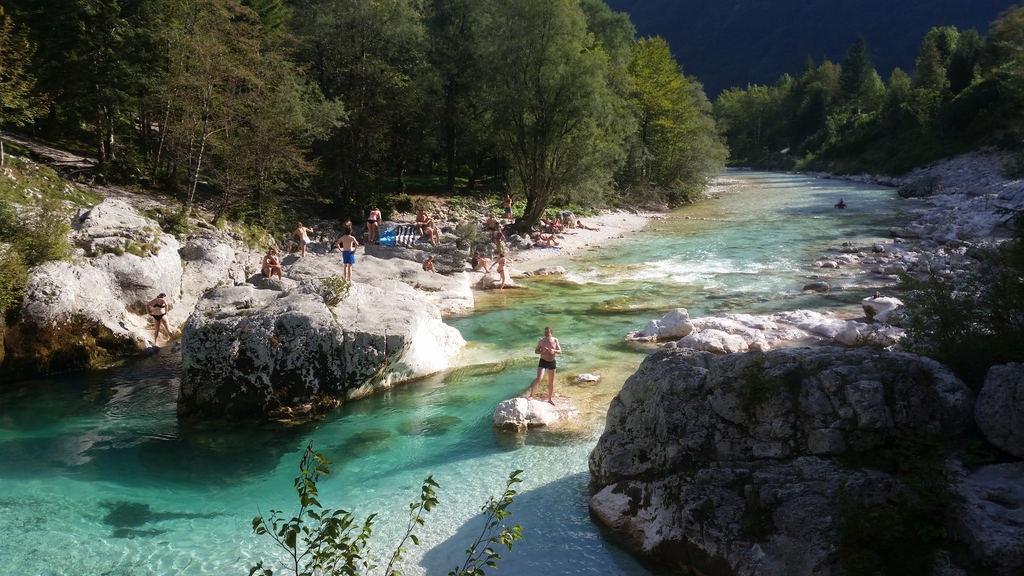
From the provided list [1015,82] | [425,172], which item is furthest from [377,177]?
[1015,82]

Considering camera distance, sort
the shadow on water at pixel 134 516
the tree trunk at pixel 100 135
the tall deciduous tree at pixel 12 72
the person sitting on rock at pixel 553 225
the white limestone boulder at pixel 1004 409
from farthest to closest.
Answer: the person sitting on rock at pixel 553 225 < the tree trunk at pixel 100 135 < the tall deciduous tree at pixel 12 72 < the shadow on water at pixel 134 516 < the white limestone boulder at pixel 1004 409

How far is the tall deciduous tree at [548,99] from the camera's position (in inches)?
1074

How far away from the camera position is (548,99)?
28109 millimetres

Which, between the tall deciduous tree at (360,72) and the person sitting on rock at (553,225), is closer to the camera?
the tall deciduous tree at (360,72)

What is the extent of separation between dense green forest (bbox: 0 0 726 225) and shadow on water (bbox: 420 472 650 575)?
16.9 metres

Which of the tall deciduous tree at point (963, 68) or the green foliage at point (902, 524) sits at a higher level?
the tall deciduous tree at point (963, 68)

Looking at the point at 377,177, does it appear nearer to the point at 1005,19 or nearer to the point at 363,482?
the point at 363,482

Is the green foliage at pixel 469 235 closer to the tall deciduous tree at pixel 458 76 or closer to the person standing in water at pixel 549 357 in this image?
the tall deciduous tree at pixel 458 76

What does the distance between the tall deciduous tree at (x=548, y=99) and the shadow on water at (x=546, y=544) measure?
874 inches

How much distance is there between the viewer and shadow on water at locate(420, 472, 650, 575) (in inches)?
279

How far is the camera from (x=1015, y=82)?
33.3 metres

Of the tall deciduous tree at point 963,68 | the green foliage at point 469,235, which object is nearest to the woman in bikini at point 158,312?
the green foliage at point 469,235

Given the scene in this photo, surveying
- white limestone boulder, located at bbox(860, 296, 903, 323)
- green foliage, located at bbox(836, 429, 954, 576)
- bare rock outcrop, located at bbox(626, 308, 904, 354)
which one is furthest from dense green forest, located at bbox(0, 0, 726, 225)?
green foliage, located at bbox(836, 429, 954, 576)

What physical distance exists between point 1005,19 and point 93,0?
224 ft
